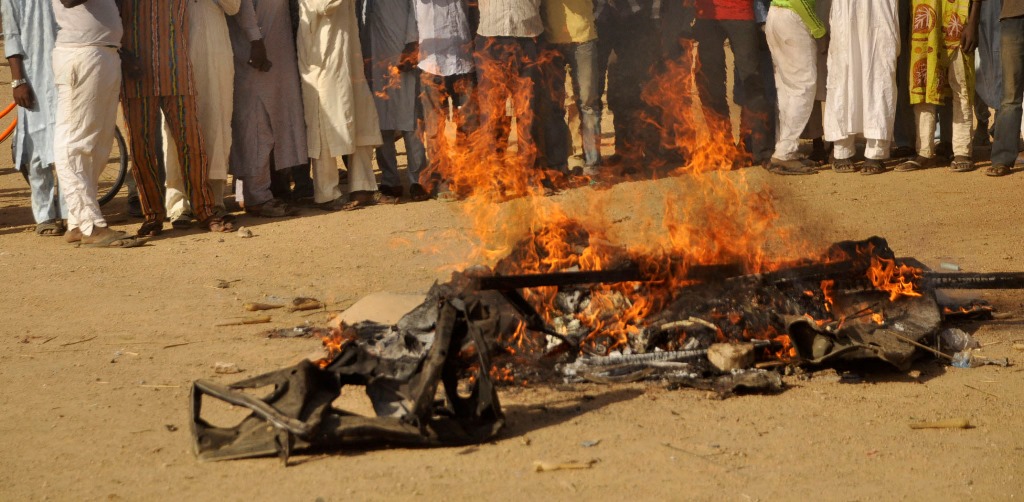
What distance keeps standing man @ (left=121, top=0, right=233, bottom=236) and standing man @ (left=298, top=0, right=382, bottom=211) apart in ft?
3.73

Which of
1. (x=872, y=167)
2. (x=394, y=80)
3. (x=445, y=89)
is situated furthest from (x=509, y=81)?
(x=872, y=167)

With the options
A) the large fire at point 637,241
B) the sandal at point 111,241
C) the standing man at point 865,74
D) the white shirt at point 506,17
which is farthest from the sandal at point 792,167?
the sandal at point 111,241

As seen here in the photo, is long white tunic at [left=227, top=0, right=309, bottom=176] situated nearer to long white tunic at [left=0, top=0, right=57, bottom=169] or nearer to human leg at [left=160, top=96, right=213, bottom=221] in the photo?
human leg at [left=160, top=96, right=213, bottom=221]

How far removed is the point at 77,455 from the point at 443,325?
158 cm

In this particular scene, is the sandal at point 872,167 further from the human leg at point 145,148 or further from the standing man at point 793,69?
the human leg at point 145,148

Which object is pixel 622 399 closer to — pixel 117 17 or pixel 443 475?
pixel 443 475

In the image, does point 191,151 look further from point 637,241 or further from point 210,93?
point 637,241

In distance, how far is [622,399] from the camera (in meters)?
5.27

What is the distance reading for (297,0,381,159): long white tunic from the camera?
10180mm

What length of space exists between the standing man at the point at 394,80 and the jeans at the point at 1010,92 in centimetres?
511

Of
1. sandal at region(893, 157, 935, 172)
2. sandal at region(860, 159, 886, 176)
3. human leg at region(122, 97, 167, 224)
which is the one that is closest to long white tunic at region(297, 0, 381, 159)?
human leg at region(122, 97, 167, 224)

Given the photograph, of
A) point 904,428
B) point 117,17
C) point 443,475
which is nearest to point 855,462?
point 904,428

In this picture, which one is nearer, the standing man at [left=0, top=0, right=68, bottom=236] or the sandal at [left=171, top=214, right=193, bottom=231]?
the standing man at [left=0, top=0, right=68, bottom=236]

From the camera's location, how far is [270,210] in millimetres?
10094
